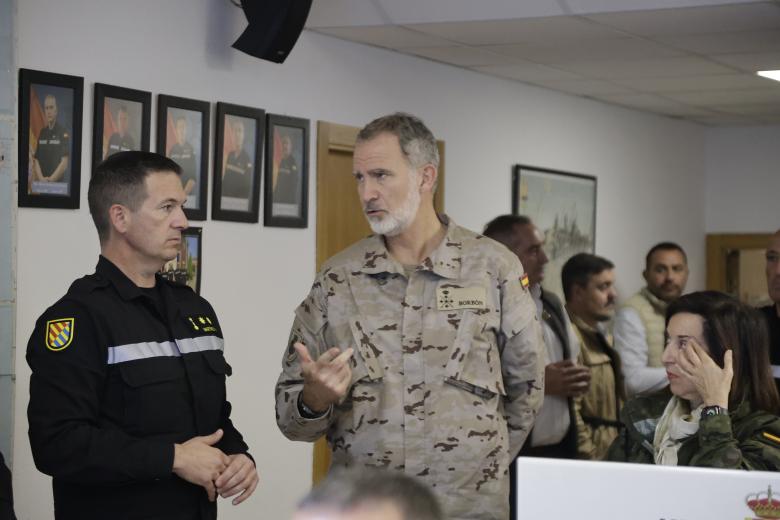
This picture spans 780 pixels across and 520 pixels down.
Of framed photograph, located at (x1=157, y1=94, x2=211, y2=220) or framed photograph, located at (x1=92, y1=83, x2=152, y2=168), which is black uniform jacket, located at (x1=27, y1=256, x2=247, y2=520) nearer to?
framed photograph, located at (x1=92, y1=83, x2=152, y2=168)

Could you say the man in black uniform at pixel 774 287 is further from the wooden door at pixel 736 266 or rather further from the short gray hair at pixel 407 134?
the wooden door at pixel 736 266

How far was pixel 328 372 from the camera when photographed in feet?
9.55

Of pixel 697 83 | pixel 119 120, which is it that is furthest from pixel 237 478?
pixel 697 83

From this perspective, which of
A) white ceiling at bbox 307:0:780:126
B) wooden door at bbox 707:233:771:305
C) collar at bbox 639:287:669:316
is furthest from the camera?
wooden door at bbox 707:233:771:305

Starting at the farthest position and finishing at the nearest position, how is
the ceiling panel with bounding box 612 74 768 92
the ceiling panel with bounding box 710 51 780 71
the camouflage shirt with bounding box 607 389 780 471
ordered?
the ceiling panel with bounding box 612 74 768 92 < the ceiling panel with bounding box 710 51 780 71 < the camouflage shirt with bounding box 607 389 780 471

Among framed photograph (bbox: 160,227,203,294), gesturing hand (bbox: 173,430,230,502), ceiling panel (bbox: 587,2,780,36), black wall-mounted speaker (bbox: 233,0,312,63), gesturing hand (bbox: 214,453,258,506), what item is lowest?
gesturing hand (bbox: 214,453,258,506)

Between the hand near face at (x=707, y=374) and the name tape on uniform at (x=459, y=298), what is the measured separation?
59cm

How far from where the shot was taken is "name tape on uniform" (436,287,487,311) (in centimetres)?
318

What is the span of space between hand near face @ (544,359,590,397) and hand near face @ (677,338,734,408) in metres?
1.79

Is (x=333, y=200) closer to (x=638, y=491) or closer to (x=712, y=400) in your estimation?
(x=712, y=400)

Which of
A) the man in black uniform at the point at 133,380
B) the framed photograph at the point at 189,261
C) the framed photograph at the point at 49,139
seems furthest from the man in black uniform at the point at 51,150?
the man in black uniform at the point at 133,380

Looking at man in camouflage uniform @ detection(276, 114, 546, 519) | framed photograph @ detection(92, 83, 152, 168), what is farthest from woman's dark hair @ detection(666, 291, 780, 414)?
framed photograph @ detection(92, 83, 152, 168)

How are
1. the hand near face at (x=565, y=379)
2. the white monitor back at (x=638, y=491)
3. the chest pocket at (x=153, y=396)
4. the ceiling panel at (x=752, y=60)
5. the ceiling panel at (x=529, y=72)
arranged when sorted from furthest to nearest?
the ceiling panel at (x=529, y=72), the ceiling panel at (x=752, y=60), the hand near face at (x=565, y=379), the chest pocket at (x=153, y=396), the white monitor back at (x=638, y=491)

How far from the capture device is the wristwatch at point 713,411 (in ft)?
8.87
